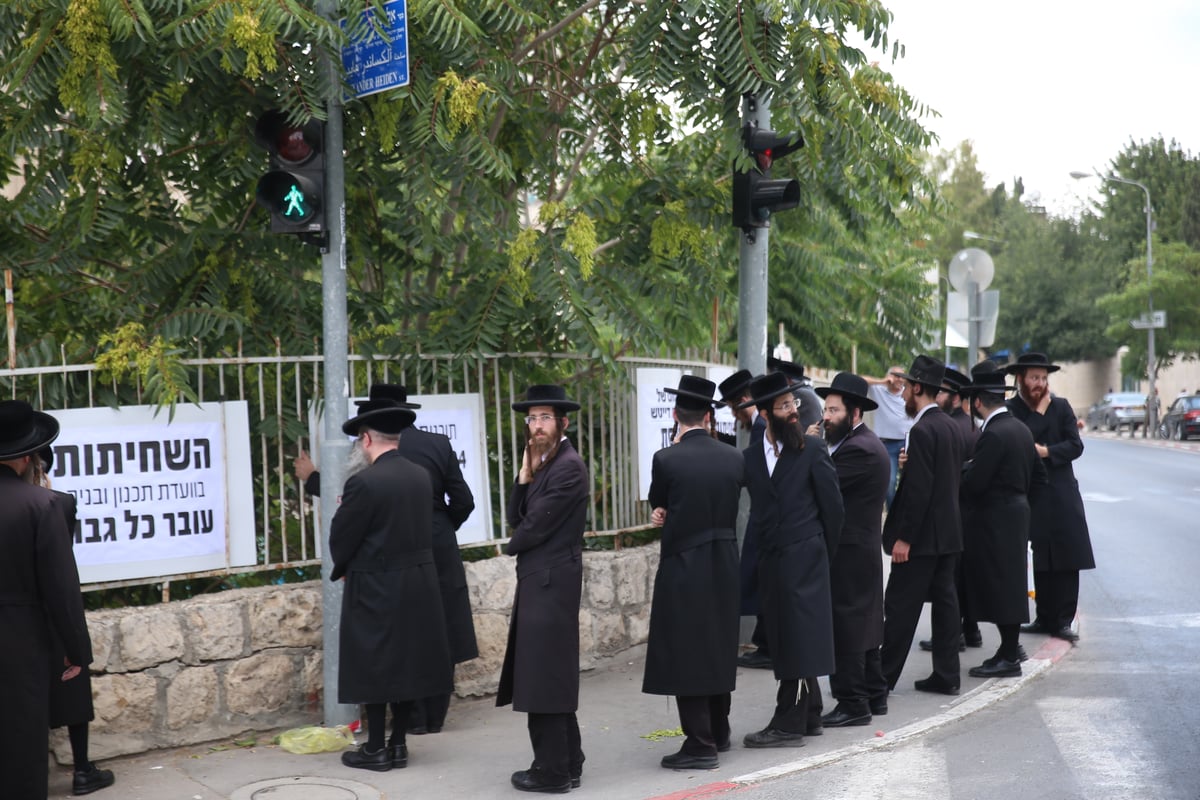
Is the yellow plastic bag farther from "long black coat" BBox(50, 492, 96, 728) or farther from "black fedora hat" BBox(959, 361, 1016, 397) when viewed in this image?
"black fedora hat" BBox(959, 361, 1016, 397)

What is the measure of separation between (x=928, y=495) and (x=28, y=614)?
17.0 ft

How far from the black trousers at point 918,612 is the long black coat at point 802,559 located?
1.23 metres

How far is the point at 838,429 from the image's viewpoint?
762 centimetres

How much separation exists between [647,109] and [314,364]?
3229 millimetres

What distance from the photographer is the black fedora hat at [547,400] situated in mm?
6352

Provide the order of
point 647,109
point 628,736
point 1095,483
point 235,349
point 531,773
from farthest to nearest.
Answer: point 1095,483
point 647,109
point 235,349
point 628,736
point 531,773

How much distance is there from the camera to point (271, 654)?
753 cm

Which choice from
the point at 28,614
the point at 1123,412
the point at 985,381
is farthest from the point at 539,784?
the point at 1123,412

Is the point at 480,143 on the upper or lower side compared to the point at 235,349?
upper

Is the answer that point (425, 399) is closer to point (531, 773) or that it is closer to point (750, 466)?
point (750, 466)

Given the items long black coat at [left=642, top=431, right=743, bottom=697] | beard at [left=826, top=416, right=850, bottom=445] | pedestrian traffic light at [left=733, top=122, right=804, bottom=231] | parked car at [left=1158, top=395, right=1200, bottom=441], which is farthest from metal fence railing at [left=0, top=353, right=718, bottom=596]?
parked car at [left=1158, top=395, right=1200, bottom=441]

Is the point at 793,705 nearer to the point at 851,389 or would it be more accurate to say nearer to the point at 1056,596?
the point at 851,389

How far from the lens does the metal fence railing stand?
717 cm

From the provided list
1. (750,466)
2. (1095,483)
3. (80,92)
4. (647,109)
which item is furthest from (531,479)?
(1095,483)
